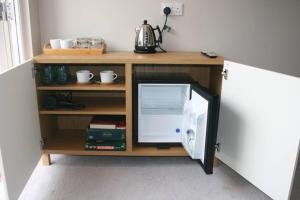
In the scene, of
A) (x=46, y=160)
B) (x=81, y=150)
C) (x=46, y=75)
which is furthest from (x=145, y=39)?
(x=46, y=160)

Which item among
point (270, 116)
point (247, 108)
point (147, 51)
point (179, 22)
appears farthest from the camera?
point (179, 22)

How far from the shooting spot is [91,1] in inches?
69.6

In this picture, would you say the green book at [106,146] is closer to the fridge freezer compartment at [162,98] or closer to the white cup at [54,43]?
the fridge freezer compartment at [162,98]

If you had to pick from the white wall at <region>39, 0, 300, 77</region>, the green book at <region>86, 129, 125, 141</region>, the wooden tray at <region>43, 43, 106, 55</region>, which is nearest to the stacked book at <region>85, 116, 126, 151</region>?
the green book at <region>86, 129, 125, 141</region>

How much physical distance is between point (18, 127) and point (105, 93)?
30.6 inches

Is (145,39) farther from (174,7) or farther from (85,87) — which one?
(85,87)

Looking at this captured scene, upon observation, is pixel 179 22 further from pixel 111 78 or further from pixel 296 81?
pixel 296 81

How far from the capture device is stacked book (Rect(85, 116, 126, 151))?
1631 mm

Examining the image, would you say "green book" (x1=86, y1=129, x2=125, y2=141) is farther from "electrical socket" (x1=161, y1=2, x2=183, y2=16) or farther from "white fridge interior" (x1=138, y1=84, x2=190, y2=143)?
"electrical socket" (x1=161, y1=2, x2=183, y2=16)

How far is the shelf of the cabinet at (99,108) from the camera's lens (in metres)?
1.56

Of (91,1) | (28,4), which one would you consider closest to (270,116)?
(91,1)

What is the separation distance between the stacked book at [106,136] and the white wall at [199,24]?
22.1 inches

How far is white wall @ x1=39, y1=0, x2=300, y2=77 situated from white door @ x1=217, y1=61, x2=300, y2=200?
0.50m

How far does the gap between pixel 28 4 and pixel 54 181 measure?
3.50 ft
